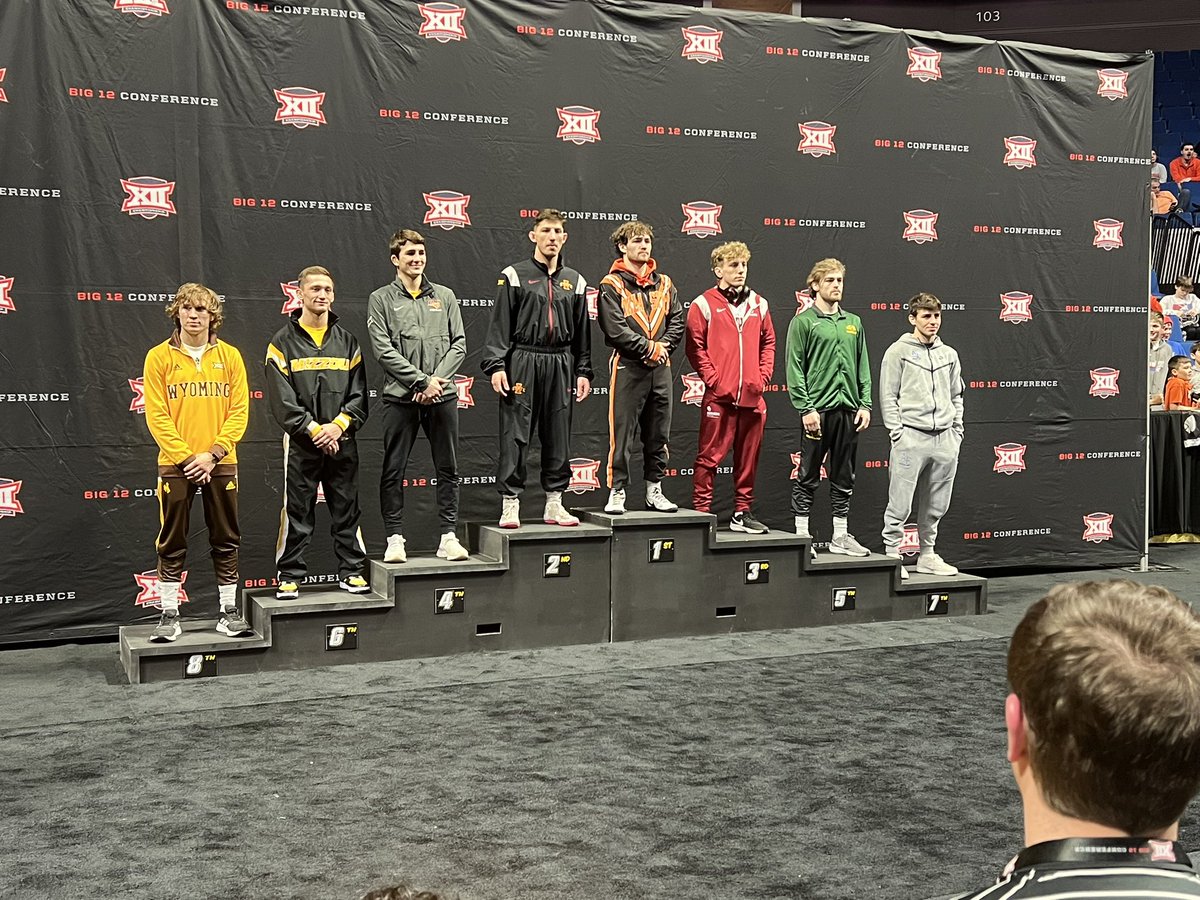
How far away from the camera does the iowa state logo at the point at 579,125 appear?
21.9ft

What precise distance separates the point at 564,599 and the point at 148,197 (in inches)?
108

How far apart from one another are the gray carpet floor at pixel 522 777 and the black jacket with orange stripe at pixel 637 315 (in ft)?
4.83

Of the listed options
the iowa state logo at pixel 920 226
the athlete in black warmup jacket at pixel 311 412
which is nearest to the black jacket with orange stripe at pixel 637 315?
the athlete in black warmup jacket at pixel 311 412

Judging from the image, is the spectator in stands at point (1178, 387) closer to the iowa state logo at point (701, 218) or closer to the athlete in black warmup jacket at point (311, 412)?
the iowa state logo at point (701, 218)

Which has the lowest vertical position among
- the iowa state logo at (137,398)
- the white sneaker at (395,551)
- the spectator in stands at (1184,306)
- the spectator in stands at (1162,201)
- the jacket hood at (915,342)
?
the white sneaker at (395,551)

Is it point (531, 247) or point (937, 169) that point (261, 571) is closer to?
point (531, 247)

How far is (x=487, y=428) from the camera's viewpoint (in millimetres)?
6590

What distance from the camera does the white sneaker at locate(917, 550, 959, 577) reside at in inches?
265

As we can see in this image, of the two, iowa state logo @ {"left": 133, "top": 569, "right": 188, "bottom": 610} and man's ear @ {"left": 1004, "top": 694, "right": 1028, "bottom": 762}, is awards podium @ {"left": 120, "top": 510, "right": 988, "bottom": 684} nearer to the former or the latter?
iowa state logo @ {"left": 133, "top": 569, "right": 188, "bottom": 610}

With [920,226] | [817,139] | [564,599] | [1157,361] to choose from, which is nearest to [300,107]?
[564,599]

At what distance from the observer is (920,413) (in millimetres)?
6613

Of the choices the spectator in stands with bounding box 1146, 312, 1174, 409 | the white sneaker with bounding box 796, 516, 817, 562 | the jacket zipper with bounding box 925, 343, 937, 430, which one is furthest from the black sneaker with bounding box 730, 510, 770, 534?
the spectator in stands with bounding box 1146, 312, 1174, 409

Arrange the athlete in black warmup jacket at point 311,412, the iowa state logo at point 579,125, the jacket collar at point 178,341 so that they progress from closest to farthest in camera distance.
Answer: the jacket collar at point 178,341, the athlete in black warmup jacket at point 311,412, the iowa state logo at point 579,125

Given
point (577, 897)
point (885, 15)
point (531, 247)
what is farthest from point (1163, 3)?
point (577, 897)
